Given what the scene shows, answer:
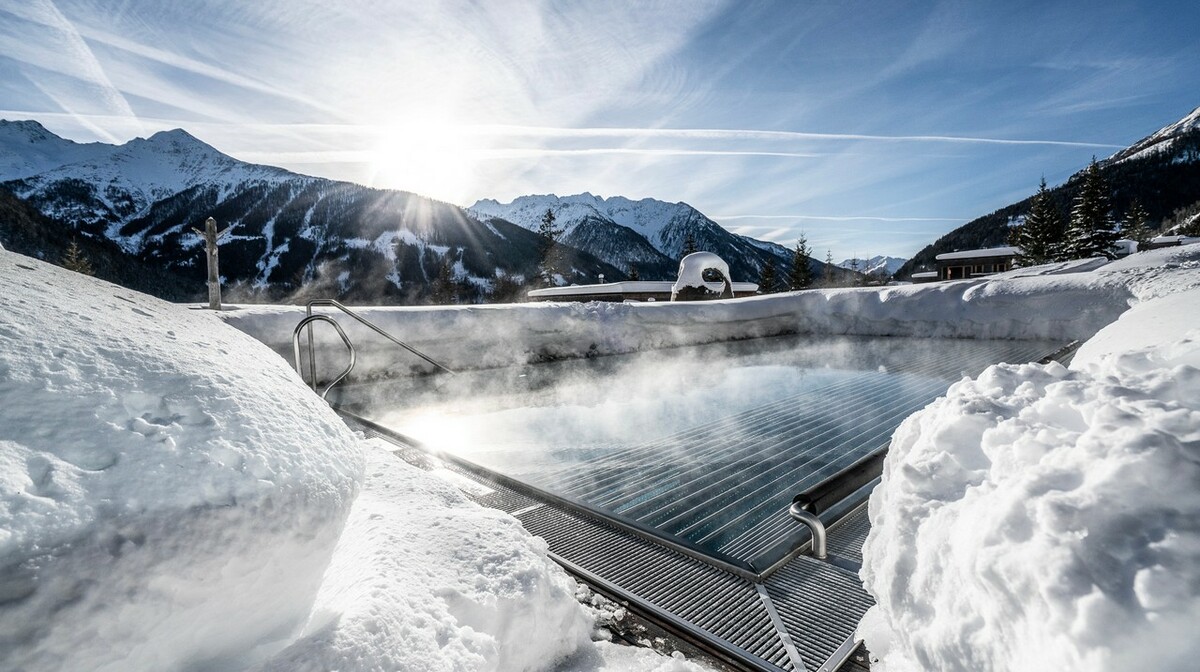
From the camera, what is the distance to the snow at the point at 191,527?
609mm

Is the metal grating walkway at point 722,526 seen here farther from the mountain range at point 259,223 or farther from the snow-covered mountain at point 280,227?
the snow-covered mountain at point 280,227

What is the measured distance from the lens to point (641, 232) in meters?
163

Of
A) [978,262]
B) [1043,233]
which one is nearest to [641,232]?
[978,262]

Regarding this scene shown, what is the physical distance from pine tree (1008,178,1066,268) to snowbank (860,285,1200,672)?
29.1 metres

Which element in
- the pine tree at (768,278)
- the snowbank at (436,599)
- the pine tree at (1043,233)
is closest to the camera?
the snowbank at (436,599)

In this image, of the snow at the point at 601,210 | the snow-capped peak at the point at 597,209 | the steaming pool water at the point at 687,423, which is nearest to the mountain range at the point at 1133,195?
the steaming pool water at the point at 687,423

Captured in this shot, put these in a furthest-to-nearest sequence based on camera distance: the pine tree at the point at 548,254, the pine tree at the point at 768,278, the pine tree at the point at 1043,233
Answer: the pine tree at the point at 548,254, the pine tree at the point at 768,278, the pine tree at the point at 1043,233

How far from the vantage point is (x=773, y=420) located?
3730 millimetres

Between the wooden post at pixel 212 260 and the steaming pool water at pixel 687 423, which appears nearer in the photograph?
the steaming pool water at pixel 687 423

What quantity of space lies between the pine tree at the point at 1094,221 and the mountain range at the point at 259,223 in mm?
29010

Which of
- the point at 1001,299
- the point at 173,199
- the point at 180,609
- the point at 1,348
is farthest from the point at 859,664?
the point at 173,199

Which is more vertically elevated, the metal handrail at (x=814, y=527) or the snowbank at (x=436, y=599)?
the snowbank at (x=436, y=599)

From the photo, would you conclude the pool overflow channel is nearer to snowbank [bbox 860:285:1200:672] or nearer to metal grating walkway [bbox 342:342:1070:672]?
metal grating walkway [bbox 342:342:1070:672]

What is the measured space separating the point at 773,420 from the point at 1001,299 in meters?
6.52
